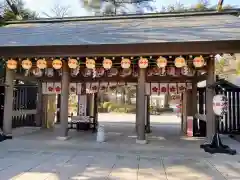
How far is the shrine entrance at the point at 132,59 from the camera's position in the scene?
8992 mm

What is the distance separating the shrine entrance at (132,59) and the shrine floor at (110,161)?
51.1 inches

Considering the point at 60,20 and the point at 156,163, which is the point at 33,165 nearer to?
the point at 156,163

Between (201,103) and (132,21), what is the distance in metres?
5.58

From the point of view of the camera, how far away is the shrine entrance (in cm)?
899

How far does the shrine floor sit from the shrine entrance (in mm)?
1298

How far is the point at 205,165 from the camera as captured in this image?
6695 millimetres

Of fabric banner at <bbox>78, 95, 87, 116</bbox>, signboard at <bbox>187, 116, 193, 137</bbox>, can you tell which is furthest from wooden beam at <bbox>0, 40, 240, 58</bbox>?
fabric banner at <bbox>78, 95, 87, 116</bbox>

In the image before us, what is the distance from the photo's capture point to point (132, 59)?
10.3 m

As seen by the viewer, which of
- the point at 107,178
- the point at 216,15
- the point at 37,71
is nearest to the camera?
the point at 107,178

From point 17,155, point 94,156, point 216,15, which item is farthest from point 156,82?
point 17,155

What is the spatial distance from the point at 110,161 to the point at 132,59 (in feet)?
15.6

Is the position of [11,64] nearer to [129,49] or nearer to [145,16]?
[129,49]

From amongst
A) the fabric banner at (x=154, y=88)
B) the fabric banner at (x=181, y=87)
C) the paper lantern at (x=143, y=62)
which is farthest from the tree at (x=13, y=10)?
the fabric banner at (x=181, y=87)

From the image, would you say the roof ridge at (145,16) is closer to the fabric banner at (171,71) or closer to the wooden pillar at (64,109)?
the fabric banner at (171,71)
